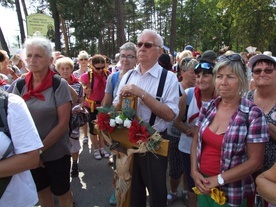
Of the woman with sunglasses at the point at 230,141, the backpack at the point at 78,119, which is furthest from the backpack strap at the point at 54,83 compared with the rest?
the woman with sunglasses at the point at 230,141

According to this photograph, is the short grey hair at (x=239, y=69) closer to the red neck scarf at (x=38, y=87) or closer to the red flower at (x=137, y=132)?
the red flower at (x=137, y=132)

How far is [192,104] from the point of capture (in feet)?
9.30

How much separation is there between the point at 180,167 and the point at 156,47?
5.62 ft

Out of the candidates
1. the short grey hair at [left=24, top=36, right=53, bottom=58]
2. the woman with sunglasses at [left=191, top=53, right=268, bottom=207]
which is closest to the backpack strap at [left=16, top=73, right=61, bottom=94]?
the short grey hair at [left=24, top=36, right=53, bottom=58]

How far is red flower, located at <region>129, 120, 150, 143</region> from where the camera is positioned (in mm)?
2136

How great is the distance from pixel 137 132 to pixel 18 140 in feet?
3.14

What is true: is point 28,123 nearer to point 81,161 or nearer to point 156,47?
point 156,47

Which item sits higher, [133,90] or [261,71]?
[261,71]

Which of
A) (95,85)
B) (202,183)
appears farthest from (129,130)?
(95,85)

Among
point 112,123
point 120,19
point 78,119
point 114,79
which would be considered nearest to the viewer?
point 112,123

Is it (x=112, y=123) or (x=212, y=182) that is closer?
(x=212, y=182)

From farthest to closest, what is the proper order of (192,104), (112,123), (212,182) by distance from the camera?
(192,104) < (112,123) < (212,182)

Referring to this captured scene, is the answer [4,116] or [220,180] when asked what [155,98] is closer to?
[220,180]

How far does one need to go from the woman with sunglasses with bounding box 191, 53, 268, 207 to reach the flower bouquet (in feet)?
1.23
